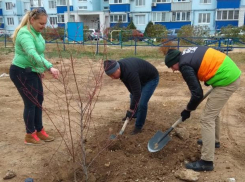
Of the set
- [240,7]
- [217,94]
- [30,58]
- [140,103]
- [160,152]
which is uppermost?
[240,7]

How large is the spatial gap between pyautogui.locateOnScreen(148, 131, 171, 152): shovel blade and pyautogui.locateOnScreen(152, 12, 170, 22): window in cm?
3309

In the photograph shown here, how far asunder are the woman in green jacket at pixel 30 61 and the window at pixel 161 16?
109 ft

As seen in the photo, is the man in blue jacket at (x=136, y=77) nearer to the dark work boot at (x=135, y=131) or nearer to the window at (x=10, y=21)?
the dark work boot at (x=135, y=131)

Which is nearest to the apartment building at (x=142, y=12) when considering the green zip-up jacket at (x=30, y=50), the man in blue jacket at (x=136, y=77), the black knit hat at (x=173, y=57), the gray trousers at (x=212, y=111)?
the man in blue jacket at (x=136, y=77)

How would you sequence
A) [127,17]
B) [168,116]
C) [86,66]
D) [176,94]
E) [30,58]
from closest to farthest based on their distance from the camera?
[30,58]
[168,116]
[176,94]
[86,66]
[127,17]

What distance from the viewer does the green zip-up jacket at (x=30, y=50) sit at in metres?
3.18

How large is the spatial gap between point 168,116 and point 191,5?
31073 mm

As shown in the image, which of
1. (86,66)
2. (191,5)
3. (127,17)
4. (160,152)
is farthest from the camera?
(127,17)

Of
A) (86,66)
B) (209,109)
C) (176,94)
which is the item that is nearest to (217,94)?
(209,109)

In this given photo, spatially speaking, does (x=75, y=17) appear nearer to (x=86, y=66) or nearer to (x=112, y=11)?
(x=112, y=11)

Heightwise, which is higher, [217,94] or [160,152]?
[217,94]

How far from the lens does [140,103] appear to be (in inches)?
152

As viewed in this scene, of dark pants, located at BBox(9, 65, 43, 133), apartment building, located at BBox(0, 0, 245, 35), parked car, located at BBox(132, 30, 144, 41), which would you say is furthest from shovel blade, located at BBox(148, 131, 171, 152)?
apartment building, located at BBox(0, 0, 245, 35)

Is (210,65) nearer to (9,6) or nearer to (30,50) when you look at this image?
(30,50)
